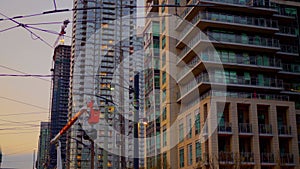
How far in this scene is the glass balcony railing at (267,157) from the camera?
47141mm

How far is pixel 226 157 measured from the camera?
46.0m

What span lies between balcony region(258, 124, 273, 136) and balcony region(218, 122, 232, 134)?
3.50 metres

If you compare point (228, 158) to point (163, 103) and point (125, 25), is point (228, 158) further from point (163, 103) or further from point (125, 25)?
point (125, 25)

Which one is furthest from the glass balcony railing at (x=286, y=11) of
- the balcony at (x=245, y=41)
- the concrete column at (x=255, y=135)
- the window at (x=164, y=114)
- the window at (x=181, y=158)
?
the window at (x=181, y=158)

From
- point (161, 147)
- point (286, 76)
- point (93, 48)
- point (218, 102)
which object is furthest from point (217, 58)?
point (93, 48)

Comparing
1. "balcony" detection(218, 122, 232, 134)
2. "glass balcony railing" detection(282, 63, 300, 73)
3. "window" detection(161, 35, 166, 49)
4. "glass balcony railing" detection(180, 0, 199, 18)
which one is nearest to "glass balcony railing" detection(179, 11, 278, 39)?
"glass balcony railing" detection(180, 0, 199, 18)

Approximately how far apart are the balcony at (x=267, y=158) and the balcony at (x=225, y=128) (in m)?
4.31

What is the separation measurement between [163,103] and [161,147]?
581 centimetres

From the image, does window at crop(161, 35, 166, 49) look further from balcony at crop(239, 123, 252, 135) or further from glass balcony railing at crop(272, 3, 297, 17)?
balcony at crop(239, 123, 252, 135)

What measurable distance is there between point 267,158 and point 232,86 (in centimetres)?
872

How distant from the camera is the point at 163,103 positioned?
5984 centimetres

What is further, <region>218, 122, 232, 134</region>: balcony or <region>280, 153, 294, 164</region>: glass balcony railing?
<region>280, 153, 294, 164</region>: glass balcony railing

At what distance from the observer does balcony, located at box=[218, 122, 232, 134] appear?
4662cm

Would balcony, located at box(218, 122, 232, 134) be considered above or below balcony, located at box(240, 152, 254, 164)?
above
